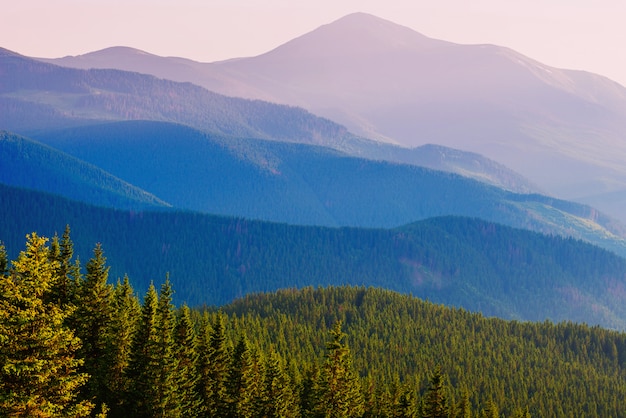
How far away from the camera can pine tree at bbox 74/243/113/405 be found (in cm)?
7500

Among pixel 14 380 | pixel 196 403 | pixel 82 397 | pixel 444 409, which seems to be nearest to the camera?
pixel 14 380

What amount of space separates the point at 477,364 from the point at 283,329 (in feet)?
129

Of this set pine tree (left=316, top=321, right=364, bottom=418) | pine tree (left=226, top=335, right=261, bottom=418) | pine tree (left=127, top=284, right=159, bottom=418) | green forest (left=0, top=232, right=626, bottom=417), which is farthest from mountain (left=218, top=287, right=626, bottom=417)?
pine tree (left=127, top=284, right=159, bottom=418)

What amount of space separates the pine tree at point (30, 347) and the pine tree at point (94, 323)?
22.1m

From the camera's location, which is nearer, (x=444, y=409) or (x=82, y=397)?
(x=82, y=397)

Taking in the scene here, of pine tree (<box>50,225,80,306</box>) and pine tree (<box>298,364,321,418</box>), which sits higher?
pine tree (<box>50,225,80,306</box>)

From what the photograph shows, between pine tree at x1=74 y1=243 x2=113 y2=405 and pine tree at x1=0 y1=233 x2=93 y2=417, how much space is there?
22149mm

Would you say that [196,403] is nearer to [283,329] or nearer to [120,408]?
[120,408]

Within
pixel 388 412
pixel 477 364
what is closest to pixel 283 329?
pixel 477 364

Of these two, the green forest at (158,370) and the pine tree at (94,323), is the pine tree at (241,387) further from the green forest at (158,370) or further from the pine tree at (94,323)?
the pine tree at (94,323)

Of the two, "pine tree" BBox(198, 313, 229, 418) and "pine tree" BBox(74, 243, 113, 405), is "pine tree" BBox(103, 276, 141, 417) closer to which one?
"pine tree" BBox(74, 243, 113, 405)

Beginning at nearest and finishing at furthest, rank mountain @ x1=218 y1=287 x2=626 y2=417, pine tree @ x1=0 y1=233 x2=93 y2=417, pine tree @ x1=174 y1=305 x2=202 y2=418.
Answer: pine tree @ x1=0 y1=233 x2=93 y2=417, pine tree @ x1=174 y1=305 x2=202 y2=418, mountain @ x1=218 y1=287 x2=626 y2=417

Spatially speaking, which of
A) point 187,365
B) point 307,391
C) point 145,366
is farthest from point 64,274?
point 307,391

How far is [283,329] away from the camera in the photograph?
185500 mm
